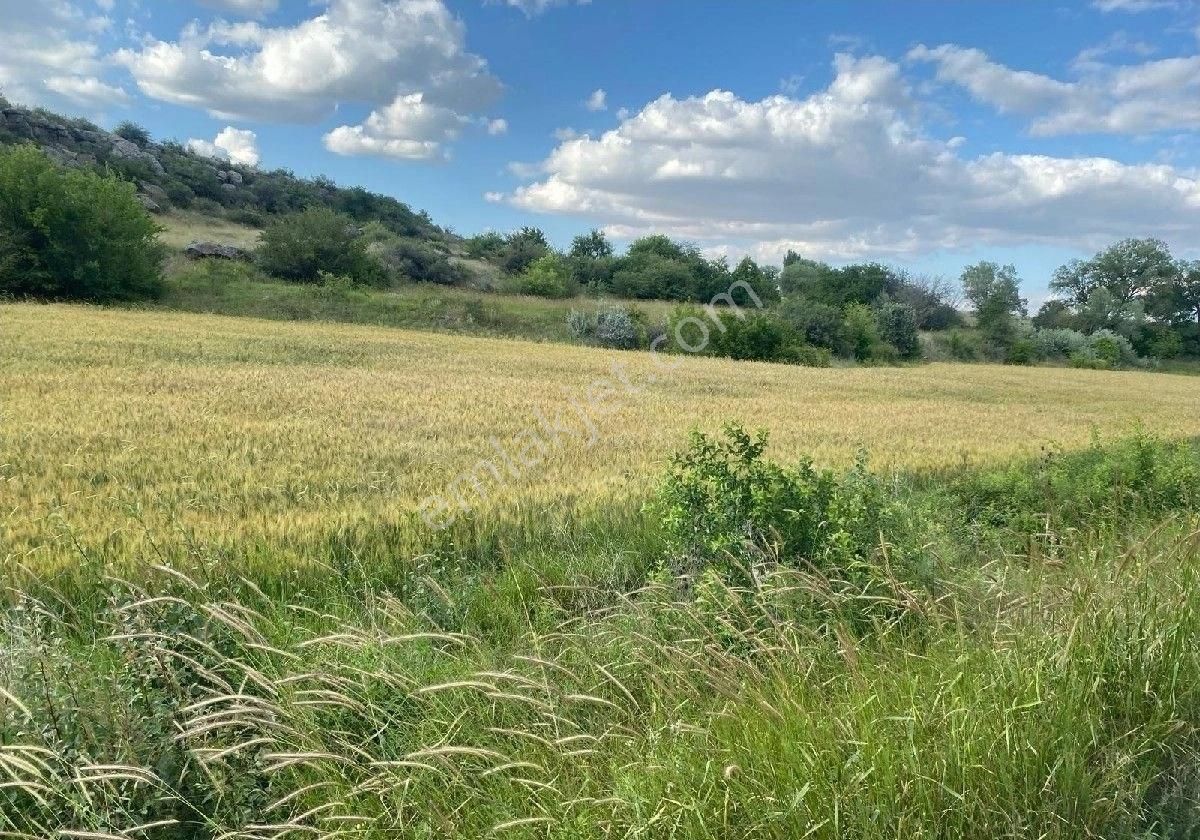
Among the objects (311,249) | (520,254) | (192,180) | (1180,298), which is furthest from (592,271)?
(1180,298)

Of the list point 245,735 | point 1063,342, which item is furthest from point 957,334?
point 245,735

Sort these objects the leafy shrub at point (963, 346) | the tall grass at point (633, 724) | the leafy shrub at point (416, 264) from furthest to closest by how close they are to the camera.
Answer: the leafy shrub at point (416, 264) → the leafy shrub at point (963, 346) → the tall grass at point (633, 724)

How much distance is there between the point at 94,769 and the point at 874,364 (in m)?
42.2

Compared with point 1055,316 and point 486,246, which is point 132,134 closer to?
point 486,246

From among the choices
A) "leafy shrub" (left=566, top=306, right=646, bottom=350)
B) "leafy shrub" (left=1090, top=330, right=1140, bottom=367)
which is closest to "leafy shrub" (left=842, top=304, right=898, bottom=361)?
"leafy shrub" (left=566, top=306, right=646, bottom=350)

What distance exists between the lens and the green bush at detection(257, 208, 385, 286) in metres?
45.5

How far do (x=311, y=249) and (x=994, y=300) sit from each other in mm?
49471

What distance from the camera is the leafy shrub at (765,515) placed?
418 cm

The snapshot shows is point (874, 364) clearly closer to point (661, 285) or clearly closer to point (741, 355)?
point (741, 355)

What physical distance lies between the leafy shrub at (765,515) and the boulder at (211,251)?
48592mm

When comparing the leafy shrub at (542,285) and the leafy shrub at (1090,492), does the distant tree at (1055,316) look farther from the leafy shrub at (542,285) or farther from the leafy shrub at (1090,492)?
the leafy shrub at (1090,492)

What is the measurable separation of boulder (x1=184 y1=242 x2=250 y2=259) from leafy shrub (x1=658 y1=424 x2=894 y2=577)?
48592mm

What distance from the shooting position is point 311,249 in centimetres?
4541

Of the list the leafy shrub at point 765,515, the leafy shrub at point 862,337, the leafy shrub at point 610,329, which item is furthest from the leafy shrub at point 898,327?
the leafy shrub at point 765,515
